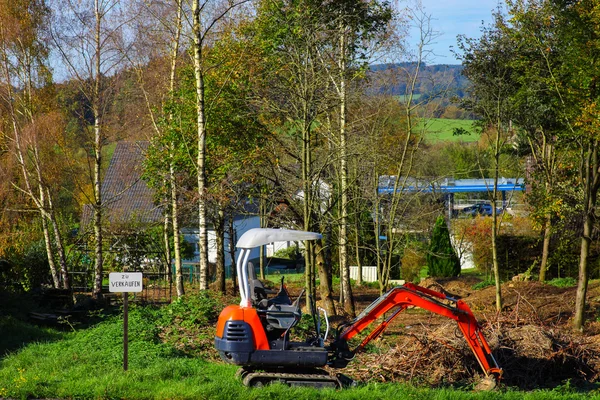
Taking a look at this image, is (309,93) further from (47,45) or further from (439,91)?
(47,45)

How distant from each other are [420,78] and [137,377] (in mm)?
11886

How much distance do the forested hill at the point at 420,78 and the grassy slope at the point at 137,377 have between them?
937cm

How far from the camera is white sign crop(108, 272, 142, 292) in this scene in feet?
37.7

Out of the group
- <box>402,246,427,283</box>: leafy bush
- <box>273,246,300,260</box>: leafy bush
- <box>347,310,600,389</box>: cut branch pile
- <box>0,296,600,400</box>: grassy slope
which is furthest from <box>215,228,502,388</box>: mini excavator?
<box>273,246,300,260</box>: leafy bush

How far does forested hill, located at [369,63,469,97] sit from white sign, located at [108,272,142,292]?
10.4 meters

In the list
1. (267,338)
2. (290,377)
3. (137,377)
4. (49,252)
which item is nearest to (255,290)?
(267,338)

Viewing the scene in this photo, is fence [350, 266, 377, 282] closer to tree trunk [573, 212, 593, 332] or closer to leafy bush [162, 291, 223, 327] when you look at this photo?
tree trunk [573, 212, 593, 332]

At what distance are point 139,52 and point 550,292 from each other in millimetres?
15667

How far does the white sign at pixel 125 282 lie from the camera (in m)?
11.5

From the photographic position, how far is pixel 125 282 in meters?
11.5

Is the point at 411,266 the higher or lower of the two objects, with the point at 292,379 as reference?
lower

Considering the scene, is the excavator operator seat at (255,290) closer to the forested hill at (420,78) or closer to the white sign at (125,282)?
the white sign at (125,282)

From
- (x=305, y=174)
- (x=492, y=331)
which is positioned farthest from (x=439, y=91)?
(x=492, y=331)

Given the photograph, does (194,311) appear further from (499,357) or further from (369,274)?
(369,274)
